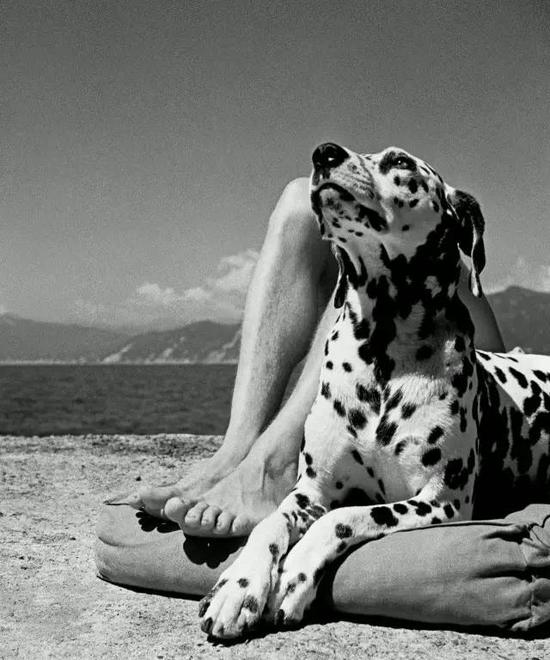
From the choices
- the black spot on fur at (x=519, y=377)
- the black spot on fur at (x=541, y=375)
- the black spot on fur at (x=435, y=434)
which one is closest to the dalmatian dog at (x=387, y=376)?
the black spot on fur at (x=435, y=434)

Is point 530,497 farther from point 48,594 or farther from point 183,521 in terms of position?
point 48,594

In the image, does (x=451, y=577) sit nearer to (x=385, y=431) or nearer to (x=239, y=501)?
(x=385, y=431)

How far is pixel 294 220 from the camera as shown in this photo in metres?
4.80

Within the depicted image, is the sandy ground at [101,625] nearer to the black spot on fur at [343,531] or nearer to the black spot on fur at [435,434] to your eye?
the black spot on fur at [343,531]

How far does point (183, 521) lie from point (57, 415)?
4973 centimetres

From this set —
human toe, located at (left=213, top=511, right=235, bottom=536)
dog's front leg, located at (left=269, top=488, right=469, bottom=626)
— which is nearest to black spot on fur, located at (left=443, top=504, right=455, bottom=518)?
dog's front leg, located at (left=269, top=488, right=469, bottom=626)

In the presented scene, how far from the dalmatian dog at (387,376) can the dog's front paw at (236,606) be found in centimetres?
11

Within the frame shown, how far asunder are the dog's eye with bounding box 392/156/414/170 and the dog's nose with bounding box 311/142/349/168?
0.86ft

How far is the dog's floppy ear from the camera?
3844 millimetres

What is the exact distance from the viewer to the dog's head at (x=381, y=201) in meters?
3.55

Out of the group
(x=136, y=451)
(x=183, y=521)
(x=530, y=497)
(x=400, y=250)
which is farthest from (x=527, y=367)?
(x=136, y=451)

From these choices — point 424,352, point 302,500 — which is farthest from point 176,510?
point 424,352

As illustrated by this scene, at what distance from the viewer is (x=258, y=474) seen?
420 cm

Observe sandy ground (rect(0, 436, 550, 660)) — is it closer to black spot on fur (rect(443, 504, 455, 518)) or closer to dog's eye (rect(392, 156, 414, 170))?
black spot on fur (rect(443, 504, 455, 518))
